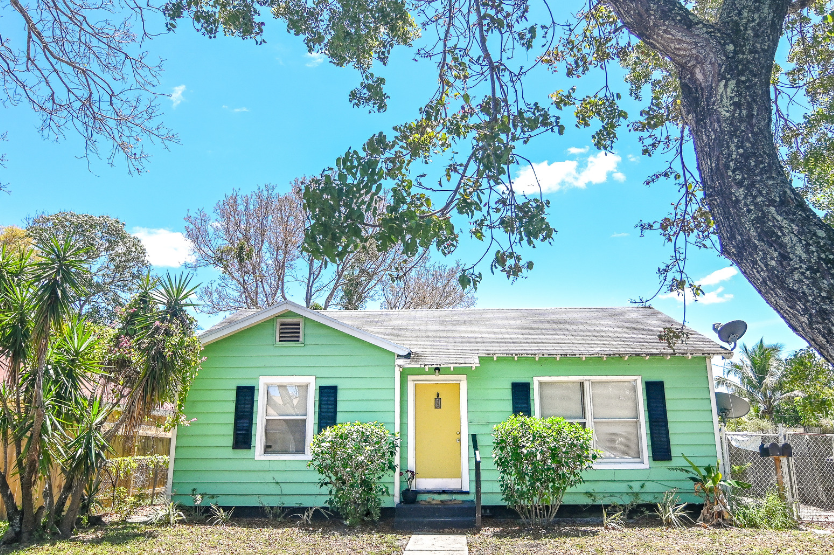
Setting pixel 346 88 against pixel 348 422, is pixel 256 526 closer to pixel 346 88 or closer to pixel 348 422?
pixel 348 422

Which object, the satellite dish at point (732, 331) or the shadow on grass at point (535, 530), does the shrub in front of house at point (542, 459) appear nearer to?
the shadow on grass at point (535, 530)

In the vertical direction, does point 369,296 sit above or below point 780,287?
above

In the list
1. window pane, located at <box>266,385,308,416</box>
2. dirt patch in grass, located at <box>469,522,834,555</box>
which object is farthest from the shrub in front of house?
window pane, located at <box>266,385,308,416</box>

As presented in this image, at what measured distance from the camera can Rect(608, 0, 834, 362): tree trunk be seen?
8.63ft

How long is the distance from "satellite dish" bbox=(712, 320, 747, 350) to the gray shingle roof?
21.2 inches

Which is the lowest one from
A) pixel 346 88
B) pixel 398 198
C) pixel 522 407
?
pixel 522 407

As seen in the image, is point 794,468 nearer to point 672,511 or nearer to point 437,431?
point 672,511

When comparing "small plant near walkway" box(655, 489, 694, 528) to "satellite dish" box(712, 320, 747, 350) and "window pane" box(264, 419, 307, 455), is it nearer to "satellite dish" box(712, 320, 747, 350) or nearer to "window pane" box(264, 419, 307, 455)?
"satellite dish" box(712, 320, 747, 350)

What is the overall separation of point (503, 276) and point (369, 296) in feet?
59.8

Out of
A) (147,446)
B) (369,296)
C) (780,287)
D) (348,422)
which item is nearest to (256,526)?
(348,422)

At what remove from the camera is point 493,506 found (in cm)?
966

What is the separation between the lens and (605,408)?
10.2 meters

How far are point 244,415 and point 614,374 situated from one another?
6.68 meters

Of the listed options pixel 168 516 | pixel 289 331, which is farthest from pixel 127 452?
pixel 289 331
